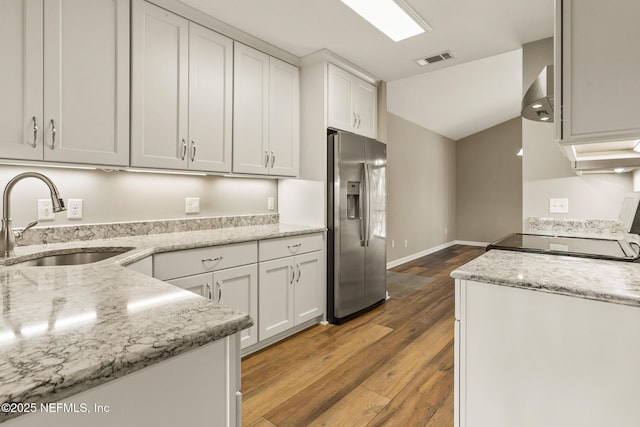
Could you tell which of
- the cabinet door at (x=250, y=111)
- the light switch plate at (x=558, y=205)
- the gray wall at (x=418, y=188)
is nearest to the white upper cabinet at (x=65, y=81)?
the cabinet door at (x=250, y=111)

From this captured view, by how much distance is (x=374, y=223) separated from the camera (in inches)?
132

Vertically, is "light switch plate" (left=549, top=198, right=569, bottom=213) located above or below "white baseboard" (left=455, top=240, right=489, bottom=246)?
above

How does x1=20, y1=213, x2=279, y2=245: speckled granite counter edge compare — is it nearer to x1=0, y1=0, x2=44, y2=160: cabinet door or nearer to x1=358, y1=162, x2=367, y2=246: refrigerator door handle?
x1=0, y1=0, x2=44, y2=160: cabinet door

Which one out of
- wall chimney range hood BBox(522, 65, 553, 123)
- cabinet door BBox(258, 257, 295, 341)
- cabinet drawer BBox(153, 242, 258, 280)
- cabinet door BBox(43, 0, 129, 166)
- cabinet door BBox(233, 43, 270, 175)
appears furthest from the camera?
cabinet door BBox(233, 43, 270, 175)

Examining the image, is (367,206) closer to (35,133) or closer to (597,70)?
(597,70)

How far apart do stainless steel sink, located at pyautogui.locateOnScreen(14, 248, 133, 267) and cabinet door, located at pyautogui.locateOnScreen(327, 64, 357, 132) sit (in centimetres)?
204

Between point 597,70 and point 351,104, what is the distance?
7.55ft

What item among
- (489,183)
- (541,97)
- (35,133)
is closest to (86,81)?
(35,133)

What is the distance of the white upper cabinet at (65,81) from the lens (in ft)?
5.28

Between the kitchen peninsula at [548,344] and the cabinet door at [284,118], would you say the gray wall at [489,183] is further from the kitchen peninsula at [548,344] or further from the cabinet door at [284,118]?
the kitchen peninsula at [548,344]

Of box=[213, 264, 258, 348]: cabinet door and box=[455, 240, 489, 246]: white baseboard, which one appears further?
box=[455, 240, 489, 246]: white baseboard

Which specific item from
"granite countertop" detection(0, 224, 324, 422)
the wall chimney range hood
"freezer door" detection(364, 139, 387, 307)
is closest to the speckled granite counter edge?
"granite countertop" detection(0, 224, 324, 422)

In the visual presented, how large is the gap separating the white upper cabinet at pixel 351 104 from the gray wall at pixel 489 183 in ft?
17.0

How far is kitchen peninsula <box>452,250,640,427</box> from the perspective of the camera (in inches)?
40.6
